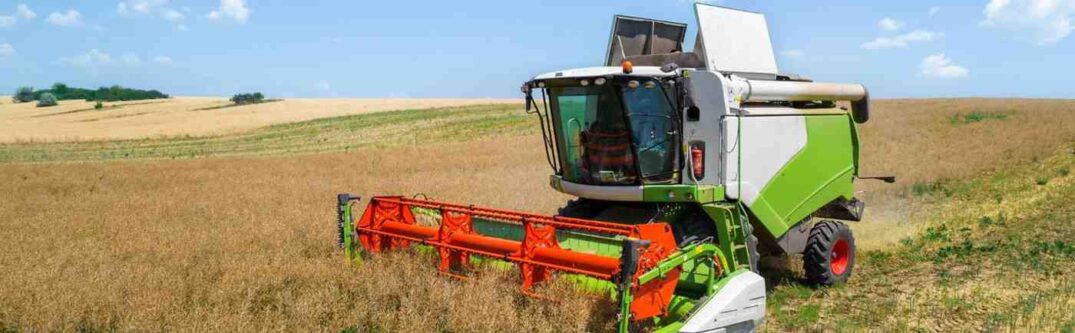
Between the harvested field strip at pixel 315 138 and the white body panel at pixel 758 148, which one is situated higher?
the white body panel at pixel 758 148

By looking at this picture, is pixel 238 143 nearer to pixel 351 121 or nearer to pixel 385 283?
pixel 351 121

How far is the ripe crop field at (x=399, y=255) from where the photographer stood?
5.48 meters

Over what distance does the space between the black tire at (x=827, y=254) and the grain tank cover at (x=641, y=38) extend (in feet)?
7.62

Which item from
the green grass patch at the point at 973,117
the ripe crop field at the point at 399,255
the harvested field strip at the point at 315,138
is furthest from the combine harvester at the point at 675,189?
the harvested field strip at the point at 315,138

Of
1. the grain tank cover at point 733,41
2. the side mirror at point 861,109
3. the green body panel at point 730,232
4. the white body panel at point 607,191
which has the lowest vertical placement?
the green body panel at point 730,232

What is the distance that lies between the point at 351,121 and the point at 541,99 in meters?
40.7

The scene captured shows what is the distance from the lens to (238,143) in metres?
35.4

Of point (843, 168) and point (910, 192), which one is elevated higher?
point (843, 168)

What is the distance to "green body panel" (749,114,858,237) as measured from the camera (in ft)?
22.8

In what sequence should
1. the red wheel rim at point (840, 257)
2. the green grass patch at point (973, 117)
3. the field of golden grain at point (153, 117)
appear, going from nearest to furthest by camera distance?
the red wheel rim at point (840, 257) < the green grass patch at point (973, 117) < the field of golden grain at point (153, 117)

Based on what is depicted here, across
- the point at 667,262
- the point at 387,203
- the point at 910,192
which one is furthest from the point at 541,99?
the point at 910,192

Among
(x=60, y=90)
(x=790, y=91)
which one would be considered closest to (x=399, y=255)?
(x=790, y=91)

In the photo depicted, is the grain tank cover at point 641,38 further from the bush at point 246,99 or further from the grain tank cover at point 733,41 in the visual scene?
the bush at point 246,99

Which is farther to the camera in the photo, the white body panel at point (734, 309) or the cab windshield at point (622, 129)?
the cab windshield at point (622, 129)
